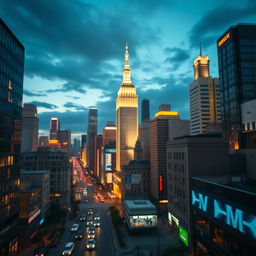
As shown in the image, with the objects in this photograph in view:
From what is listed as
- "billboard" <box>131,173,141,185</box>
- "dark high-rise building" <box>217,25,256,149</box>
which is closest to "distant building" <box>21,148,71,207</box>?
"billboard" <box>131,173,141,185</box>

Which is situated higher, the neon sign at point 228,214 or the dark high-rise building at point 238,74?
the dark high-rise building at point 238,74

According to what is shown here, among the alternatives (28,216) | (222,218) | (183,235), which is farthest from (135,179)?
(222,218)

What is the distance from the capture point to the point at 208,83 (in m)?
177

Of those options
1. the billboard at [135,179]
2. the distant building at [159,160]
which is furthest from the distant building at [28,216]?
the distant building at [159,160]

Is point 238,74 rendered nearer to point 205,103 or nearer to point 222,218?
point 222,218

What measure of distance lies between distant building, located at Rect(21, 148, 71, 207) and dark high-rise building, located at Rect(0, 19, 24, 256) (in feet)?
162

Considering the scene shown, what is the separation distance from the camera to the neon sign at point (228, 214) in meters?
32.7

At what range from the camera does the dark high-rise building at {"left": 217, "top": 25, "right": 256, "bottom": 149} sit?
263 feet

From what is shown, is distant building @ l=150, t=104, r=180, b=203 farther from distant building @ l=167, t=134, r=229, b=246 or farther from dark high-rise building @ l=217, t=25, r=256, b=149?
distant building @ l=167, t=134, r=229, b=246

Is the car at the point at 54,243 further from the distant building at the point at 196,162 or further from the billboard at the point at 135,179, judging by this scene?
the billboard at the point at 135,179

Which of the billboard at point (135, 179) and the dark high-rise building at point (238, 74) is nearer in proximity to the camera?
the dark high-rise building at point (238, 74)

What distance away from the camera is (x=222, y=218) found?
4031 cm

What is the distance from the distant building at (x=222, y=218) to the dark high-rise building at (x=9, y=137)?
42.3 m

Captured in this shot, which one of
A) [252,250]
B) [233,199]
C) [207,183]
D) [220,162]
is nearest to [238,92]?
[220,162]
